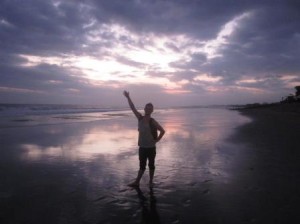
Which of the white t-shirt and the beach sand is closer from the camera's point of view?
the beach sand

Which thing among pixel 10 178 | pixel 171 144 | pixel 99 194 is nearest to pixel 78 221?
pixel 99 194

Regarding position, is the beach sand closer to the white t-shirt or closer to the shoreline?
the shoreline

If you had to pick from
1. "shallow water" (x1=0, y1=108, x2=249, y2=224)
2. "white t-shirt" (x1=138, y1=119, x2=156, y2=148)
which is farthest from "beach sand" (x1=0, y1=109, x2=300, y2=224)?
"white t-shirt" (x1=138, y1=119, x2=156, y2=148)

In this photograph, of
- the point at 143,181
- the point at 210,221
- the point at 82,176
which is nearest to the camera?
the point at 210,221

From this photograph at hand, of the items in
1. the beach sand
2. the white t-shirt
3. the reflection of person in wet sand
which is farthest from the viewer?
the white t-shirt

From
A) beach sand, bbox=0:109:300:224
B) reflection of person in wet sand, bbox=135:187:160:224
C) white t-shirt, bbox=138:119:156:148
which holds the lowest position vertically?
reflection of person in wet sand, bbox=135:187:160:224

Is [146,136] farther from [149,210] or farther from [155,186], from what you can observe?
[149,210]

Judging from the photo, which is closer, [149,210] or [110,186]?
[149,210]

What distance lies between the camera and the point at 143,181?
8164 millimetres

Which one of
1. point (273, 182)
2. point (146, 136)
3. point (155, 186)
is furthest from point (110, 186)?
point (273, 182)

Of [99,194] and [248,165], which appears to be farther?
[248,165]

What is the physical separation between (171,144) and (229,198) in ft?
27.8

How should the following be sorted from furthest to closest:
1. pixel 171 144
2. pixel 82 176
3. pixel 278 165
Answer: pixel 171 144, pixel 278 165, pixel 82 176

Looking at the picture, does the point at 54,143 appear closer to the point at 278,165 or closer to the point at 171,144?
the point at 171,144
